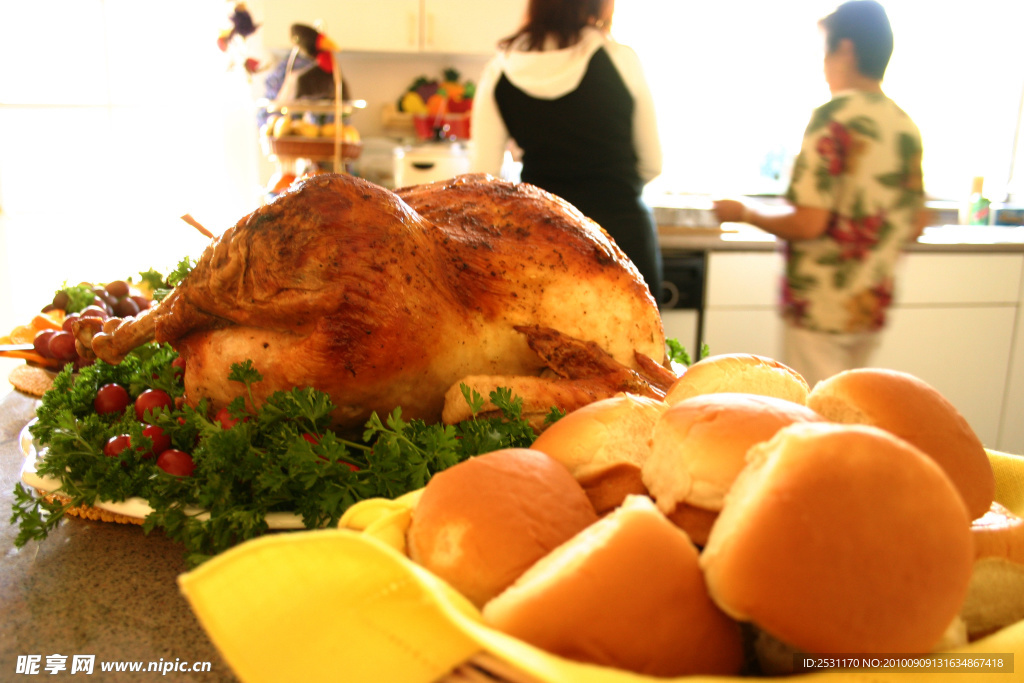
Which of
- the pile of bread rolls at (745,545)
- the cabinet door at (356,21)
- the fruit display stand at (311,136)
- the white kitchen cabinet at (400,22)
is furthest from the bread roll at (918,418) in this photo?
the cabinet door at (356,21)

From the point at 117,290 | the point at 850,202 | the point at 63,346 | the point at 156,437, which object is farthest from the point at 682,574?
the point at 850,202

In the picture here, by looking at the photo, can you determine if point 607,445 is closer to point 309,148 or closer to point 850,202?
point 850,202

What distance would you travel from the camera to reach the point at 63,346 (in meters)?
1.19

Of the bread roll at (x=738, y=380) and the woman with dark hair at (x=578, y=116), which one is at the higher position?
the woman with dark hair at (x=578, y=116)

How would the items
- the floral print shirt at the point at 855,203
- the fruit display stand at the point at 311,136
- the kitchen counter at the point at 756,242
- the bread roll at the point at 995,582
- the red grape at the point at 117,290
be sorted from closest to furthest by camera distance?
the bread roll at the point at 995,582 < the red grape at the point at 117,290 < the floral print shirt at the point at 855,203 < the kitchen counter at the point at 756,242 < the fruit display stand at the point at 311,136

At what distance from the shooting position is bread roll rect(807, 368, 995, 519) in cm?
50

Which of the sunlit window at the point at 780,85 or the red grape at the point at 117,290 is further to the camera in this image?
the sunlit window at the point at 780,85

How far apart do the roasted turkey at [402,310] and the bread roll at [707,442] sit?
43 cm

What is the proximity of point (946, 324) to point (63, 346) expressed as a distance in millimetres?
3137

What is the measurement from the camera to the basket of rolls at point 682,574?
1.21 feet

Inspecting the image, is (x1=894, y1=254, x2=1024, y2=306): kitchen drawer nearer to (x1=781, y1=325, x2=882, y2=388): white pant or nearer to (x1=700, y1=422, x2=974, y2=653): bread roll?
(x1=781, y1=325, x2=882, y2=388): white pant

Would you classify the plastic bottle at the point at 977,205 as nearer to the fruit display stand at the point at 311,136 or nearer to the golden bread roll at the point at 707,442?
the fruit display stand at the point at 311,136

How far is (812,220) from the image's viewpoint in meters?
1.73

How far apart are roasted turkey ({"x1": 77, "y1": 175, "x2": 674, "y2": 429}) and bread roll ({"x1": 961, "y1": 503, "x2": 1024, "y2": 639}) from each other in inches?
20.0
